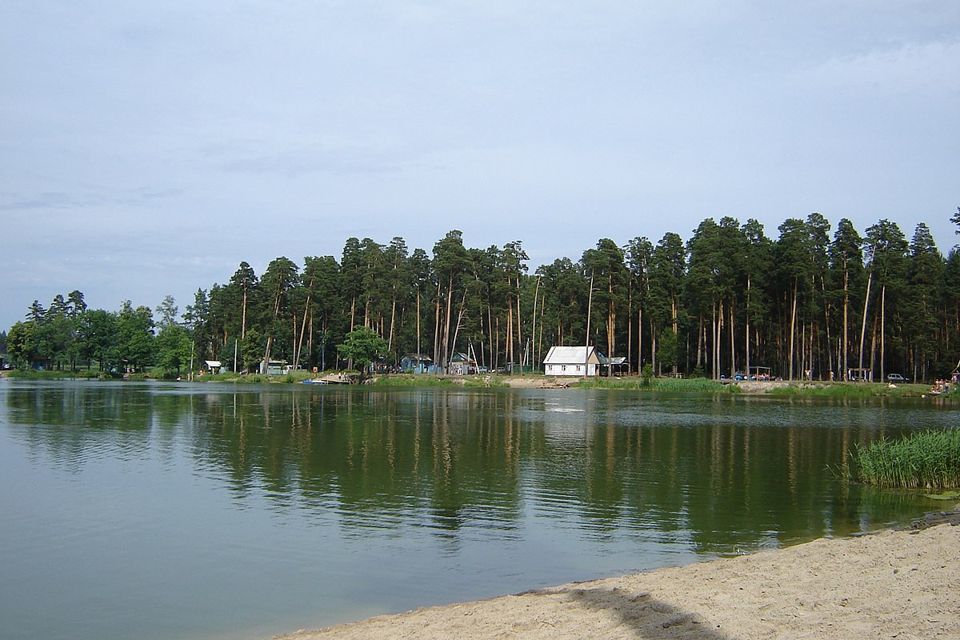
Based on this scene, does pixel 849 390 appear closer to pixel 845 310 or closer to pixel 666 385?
pixel 845 310

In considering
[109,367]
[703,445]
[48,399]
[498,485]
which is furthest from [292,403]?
[109,367]

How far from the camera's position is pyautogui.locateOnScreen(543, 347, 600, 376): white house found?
96.2 meters

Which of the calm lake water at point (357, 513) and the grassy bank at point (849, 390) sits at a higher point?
the calm lake water at point (357, 513)

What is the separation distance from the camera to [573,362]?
96625 mm

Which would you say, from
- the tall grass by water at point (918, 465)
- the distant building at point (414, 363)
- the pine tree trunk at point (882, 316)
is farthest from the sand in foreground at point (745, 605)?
the distant building at point (414, 363)

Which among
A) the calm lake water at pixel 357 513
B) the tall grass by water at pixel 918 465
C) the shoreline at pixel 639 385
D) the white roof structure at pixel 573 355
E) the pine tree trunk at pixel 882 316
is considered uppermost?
the pine tree trunk at pixel 882 316

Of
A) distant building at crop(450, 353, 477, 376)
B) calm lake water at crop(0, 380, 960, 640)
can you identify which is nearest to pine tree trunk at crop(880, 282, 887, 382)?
calm lake water at crop(0, 380, 960, 640)

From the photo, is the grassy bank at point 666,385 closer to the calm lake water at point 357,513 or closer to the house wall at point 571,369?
the house wall at point 571,369

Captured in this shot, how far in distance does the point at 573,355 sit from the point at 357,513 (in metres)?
81.7

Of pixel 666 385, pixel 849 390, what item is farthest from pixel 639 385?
pixel 849 390

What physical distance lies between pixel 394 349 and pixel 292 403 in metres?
53.0

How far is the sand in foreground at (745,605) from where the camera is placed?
7285 millimetres

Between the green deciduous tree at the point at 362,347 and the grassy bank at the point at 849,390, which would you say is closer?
the grassy bank at the point at 849,390

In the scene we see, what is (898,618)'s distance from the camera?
283 inches
